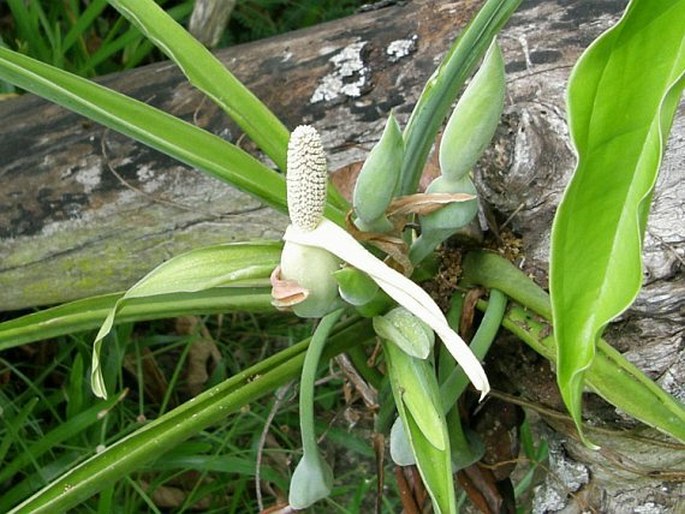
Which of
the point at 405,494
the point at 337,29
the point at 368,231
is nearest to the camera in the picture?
the point at 368,231

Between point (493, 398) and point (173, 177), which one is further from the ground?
point (173, 177)

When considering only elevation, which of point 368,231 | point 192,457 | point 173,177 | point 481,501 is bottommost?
point 192,457

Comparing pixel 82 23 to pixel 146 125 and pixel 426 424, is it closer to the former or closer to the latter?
pixel 146 125

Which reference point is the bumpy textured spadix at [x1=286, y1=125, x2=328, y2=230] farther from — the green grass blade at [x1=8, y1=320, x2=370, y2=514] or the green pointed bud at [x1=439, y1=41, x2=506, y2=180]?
the green grass blade at [x1=8, y1=320, x2=370, y2=514]

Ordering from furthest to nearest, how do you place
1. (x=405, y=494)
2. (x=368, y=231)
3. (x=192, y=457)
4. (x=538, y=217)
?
(x=192, y=457) → (x=405, y=494) → (x=538, y=217) → (x=368, y=231)

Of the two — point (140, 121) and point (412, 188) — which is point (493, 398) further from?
point (140, 121)

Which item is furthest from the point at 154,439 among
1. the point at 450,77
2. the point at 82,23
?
the point at 82,23

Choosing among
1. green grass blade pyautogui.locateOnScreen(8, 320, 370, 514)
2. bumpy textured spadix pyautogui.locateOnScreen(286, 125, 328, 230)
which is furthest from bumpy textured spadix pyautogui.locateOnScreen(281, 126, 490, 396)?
green grass blade pyautogui.locateOnScreen(8, 320, 370, 514)

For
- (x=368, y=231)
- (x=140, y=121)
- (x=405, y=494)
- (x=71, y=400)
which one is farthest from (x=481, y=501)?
(x=71, y=400)
